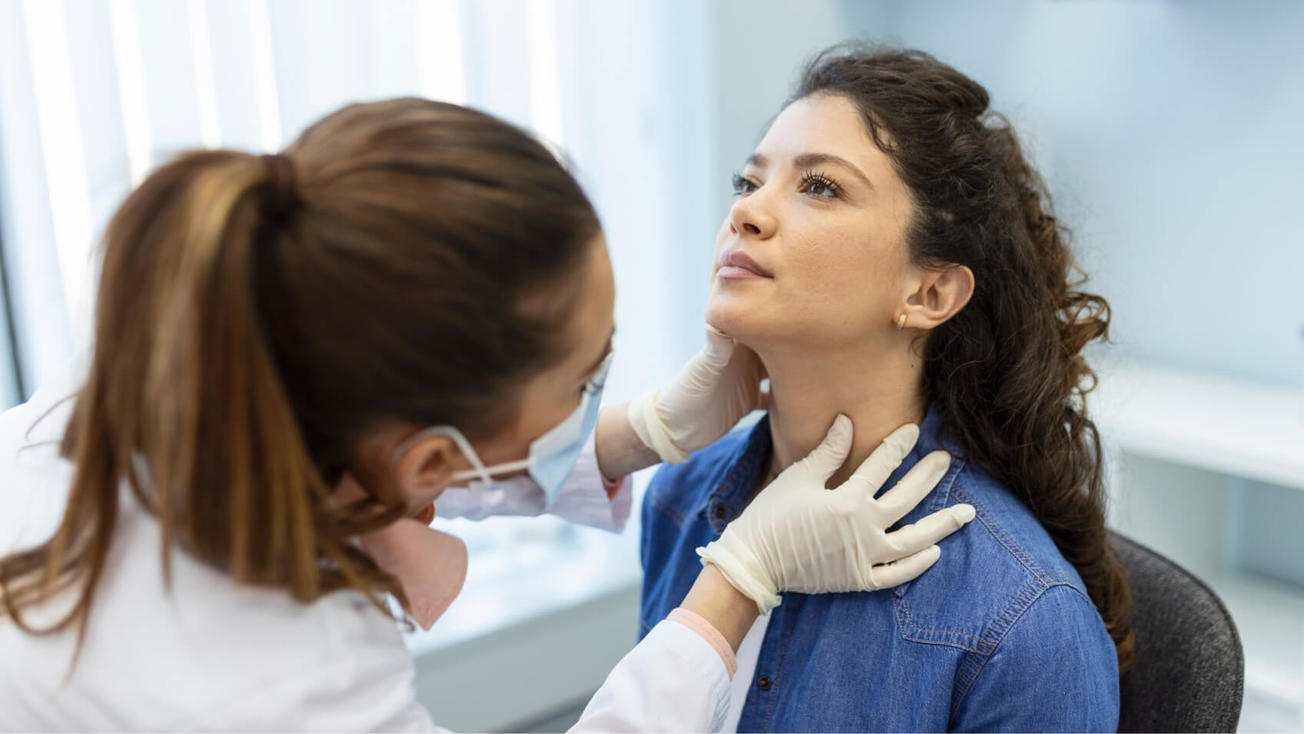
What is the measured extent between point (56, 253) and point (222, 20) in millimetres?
487

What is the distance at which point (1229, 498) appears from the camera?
195cm

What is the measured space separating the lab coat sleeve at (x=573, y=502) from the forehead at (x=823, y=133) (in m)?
0.49

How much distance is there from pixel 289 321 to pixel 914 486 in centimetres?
74

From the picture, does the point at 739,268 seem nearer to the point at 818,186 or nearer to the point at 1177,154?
the point at 818,186

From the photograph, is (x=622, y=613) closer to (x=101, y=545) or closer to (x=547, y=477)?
(x=547, y=477)

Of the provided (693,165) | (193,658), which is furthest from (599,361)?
(693,165)

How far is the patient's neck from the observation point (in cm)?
120

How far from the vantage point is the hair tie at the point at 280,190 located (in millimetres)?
678

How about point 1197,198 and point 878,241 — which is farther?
point 1197,198

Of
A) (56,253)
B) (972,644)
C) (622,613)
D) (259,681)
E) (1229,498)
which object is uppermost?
(56,253)

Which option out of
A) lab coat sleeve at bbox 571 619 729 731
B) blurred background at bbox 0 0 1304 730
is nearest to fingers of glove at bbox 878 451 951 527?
lab coat sleeve at bbox 571 619 729 731

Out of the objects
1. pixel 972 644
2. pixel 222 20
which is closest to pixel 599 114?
pixel 222 20

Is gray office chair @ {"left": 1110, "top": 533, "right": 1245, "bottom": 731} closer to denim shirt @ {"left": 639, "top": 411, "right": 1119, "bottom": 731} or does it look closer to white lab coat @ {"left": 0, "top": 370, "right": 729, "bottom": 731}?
denim shirt @ {"left": 639, "top": 411, "right": 1119, "bottom": 731}

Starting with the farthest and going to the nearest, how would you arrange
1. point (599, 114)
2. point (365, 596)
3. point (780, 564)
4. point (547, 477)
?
point (599, 114), point (780, 564), point (547, 477), point (365, 596)
